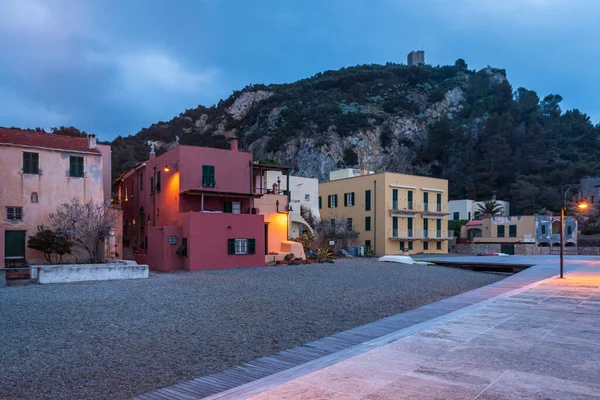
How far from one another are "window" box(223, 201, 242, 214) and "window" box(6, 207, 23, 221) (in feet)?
34.5

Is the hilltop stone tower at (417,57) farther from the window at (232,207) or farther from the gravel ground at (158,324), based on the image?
the gravel ground at (158,324)

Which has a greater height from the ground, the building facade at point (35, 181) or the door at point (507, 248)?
the building facade at point (35, 181)

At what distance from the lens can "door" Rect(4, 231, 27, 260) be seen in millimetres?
21172

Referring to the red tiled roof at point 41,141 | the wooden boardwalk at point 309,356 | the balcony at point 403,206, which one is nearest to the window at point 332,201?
the balcony at point 403,206

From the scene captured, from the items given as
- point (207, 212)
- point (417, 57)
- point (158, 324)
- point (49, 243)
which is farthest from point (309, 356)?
point (417, 57)

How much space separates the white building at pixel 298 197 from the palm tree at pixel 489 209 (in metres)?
27.1

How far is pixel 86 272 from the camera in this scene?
1786 centimetres

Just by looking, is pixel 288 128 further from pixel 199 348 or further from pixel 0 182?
pixel 199 348

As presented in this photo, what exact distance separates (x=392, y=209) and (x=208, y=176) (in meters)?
20.0

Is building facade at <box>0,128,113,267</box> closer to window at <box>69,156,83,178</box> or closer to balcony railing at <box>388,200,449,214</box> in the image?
window at <box>69,156,83,178</box>

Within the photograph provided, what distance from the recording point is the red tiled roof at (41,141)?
22141mm

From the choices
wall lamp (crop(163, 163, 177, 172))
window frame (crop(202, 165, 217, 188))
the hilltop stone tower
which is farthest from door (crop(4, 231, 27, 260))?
the hilltop stone tower

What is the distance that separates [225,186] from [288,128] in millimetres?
51504

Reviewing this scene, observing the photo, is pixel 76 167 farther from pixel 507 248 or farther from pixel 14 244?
pixel 507 248
